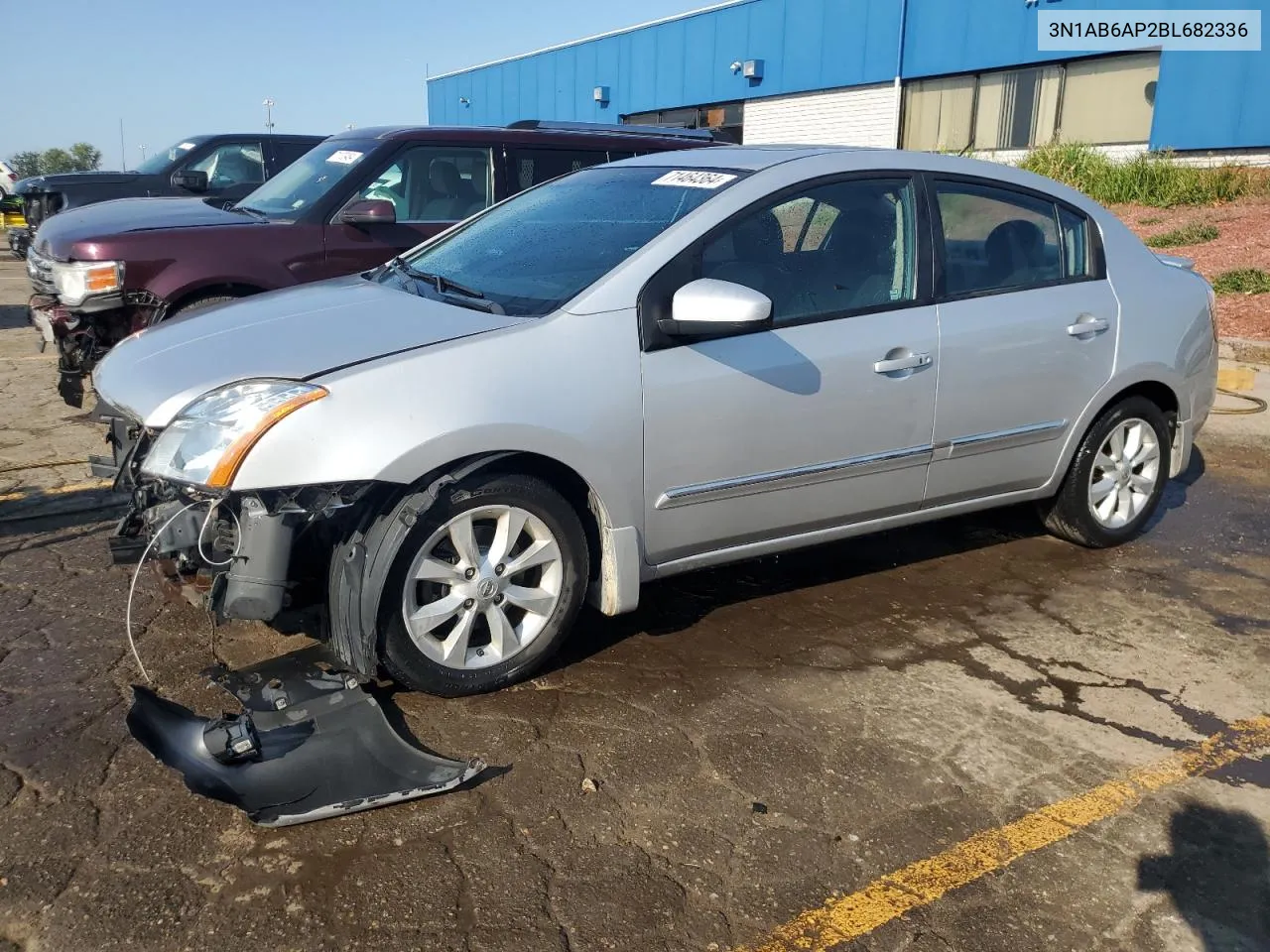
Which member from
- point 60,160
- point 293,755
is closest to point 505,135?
point 293,755

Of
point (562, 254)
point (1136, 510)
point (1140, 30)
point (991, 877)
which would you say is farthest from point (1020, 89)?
point (991, 877)

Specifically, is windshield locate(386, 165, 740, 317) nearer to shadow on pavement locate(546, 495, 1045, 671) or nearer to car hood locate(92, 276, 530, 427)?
car hood locate(92, 276, 530, 427)

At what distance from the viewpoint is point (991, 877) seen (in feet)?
8.86

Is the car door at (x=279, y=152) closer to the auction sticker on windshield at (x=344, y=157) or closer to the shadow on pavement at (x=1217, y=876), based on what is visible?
the auction sticker on windshield at (x=344, y=157)

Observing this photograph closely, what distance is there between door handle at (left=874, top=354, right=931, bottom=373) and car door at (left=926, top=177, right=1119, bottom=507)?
12cm

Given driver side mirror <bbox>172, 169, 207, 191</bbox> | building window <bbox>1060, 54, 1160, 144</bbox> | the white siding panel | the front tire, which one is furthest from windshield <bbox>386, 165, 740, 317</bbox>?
the white siding panel

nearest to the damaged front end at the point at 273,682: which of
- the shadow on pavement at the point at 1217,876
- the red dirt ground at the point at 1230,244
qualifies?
the shadow on pavement at the point at 1217,876

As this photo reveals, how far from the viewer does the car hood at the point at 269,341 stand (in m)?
3.25

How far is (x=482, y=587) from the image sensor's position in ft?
11.1

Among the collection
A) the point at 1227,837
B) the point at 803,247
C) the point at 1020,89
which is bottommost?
the point at 1227,837

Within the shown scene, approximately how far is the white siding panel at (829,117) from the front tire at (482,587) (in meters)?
21.4

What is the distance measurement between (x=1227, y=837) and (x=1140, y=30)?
19.4 m

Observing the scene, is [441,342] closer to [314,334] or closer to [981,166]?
[314,334]

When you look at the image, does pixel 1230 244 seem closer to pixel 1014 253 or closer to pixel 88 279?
pixel 1014 253
